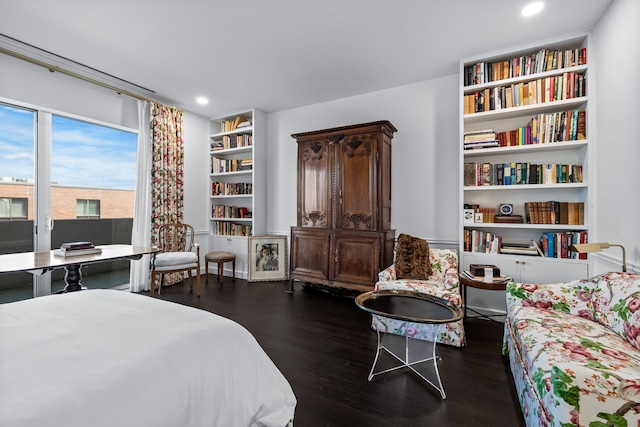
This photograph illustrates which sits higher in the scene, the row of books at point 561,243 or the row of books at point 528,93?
the row of books at point 528,93

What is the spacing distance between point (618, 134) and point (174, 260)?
15.2 ft

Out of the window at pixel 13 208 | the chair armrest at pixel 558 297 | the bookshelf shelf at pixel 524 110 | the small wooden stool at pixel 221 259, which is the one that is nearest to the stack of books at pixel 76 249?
the window at pixel 13 208

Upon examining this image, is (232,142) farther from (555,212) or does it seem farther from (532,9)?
(555,212)

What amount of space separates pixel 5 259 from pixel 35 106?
1.77m

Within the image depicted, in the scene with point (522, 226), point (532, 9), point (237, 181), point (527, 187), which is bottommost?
point (522, 226)

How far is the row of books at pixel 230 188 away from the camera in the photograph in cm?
481

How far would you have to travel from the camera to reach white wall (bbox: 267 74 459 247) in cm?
350

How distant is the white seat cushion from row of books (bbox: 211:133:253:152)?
6.57 feet

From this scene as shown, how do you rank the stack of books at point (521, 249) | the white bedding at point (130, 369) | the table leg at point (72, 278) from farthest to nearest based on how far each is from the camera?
the stack of books at point (521, 249) < the table leg at point (72, 278) < the white bedding at point (130, 369)

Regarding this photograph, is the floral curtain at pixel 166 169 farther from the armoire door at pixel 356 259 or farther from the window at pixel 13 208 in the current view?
the armoire door at pixel 356 259

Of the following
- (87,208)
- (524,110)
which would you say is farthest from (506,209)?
(87,208)

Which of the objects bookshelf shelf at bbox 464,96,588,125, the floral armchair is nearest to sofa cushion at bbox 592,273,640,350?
the floral armchair

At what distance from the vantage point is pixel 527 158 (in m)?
3.09

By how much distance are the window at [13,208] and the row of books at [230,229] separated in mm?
2453
